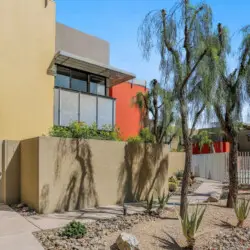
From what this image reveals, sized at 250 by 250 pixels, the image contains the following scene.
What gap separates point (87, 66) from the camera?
45.2 ft

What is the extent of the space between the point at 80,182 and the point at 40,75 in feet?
16.3

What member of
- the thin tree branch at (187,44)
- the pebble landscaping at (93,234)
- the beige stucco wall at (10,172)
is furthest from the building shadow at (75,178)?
the thin tree branch at (187,44)

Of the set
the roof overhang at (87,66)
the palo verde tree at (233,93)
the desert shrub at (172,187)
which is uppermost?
the roof overhang at (87,66)

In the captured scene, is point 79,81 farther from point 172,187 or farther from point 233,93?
point 233,93

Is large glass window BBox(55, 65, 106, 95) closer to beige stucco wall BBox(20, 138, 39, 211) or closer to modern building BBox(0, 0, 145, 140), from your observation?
modern building BBox(0, 0, 145, 140)

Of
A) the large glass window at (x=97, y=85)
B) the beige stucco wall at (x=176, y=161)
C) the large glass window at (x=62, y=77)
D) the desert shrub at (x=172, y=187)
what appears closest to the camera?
the large glass window at (x=62, y=77)

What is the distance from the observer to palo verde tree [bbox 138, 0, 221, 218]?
25.2 ft

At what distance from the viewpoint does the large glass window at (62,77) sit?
13328mm

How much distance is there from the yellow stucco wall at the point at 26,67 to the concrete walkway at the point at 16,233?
12.1 feet

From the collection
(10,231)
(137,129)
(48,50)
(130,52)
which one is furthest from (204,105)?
(137,129)

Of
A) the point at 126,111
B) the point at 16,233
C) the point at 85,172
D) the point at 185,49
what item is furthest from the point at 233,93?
the point at 126,111

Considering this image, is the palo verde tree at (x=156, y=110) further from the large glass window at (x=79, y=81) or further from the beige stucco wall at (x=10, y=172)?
the beige stucco wall at (x=10, y=172)

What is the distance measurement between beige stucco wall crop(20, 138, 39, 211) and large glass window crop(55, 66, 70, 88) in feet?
14.7

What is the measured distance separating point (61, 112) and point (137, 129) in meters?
8.55
